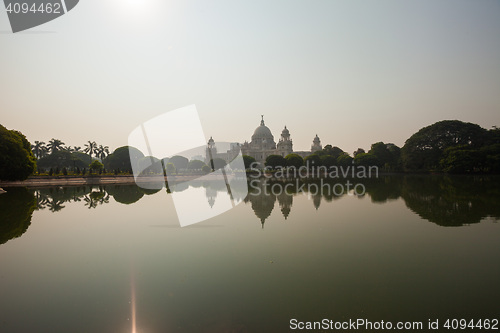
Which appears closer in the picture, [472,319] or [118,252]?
[472,319]

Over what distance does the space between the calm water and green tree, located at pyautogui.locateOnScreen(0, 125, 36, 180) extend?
23750 mm

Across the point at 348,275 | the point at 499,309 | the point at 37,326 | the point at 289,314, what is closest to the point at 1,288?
the point at 37,326

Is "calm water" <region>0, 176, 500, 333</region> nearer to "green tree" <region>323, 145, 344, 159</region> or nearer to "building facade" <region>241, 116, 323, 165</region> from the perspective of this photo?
"green tree" <region>323, 145, 344, 159</region>

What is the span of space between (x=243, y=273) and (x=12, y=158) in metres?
37.2

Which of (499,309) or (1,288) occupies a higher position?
(1,288)

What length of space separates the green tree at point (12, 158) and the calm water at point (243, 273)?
23750mm

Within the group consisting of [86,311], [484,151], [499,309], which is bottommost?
[499,309]

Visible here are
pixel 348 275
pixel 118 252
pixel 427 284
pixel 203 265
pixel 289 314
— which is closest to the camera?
pixel 289 314

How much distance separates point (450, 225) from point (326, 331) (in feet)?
33.5

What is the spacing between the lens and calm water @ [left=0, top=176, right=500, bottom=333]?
518 centimetres

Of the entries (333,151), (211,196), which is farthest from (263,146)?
(211,196)

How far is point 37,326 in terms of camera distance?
489 centimetres

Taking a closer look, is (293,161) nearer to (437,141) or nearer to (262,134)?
(437,141)

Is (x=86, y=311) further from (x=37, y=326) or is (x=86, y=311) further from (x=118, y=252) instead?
(x=118, y=252)
